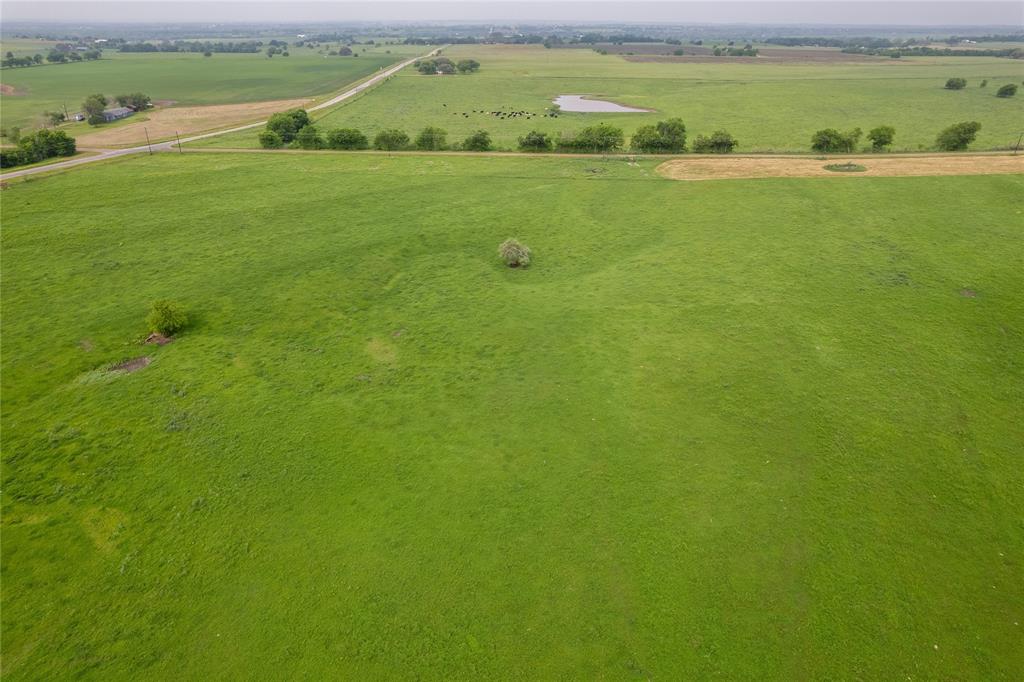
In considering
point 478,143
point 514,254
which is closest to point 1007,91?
point 478,143

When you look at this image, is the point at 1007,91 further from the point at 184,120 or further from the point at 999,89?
the point at 184,120

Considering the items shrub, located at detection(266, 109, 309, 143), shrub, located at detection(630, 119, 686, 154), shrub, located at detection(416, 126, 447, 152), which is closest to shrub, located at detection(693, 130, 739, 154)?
shrub, located at detection(630, 119, 686, 154)

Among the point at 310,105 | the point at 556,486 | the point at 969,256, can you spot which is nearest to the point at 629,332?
the point at 556,486

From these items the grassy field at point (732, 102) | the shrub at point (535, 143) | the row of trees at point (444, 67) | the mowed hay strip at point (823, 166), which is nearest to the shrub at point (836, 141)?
the mowed hay strip at point (823, 166)

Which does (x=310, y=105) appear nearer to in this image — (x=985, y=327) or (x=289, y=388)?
(x=289, y=388)

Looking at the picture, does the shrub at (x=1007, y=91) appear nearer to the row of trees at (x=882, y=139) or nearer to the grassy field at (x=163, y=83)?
the row of trees at (x=882, y=139)
